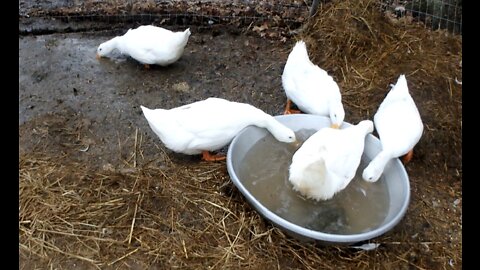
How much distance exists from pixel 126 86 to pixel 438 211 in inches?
88.0

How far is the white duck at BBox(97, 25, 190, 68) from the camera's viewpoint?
381 cm

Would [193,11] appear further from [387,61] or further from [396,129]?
[396,129]

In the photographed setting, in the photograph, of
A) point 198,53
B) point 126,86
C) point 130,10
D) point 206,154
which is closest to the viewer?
point 206,154

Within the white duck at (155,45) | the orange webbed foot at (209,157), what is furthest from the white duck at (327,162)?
the white duck at (155,45)

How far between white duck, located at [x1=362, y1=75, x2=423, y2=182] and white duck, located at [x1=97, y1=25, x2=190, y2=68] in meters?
1.51

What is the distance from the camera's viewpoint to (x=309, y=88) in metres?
3.30

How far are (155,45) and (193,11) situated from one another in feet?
2.86

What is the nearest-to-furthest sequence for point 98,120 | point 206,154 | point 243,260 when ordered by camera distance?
point 243,260 → point 206,154 → point 98,120

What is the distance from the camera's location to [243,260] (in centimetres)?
252

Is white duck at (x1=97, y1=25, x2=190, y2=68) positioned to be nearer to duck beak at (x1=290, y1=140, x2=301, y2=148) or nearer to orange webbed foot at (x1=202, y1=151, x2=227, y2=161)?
orange webbed foot at (x1=202, y1=151, x2=227, y2=161)

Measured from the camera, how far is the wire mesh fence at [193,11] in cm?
442

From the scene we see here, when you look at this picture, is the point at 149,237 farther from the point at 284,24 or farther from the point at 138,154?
the point at 284,24
